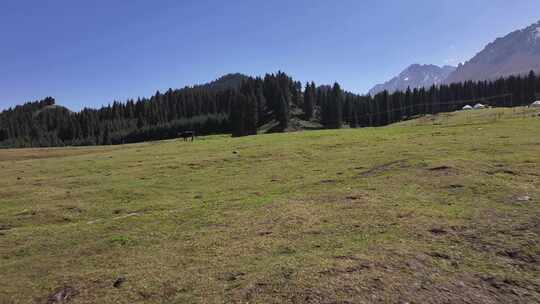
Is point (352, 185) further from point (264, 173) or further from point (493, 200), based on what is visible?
point (264, 173)

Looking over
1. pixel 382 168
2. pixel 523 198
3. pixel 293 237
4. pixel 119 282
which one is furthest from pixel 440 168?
pixel 119 282

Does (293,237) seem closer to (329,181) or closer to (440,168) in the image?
(329,181)

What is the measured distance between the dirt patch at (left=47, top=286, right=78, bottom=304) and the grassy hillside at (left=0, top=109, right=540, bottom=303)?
0.04 m

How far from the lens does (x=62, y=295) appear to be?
916 centimetres

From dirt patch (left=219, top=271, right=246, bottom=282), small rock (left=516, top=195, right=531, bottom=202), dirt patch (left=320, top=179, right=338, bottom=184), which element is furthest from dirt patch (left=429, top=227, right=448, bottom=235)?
dirt patch (left=320, top=179, right=338, bottom=184)

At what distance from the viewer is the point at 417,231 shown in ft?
36.7

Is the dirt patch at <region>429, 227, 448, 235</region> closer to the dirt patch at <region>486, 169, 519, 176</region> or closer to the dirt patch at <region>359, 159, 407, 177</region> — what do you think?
the dirt patch at <region>486, 169, 519, 176</region>

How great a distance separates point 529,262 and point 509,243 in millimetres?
951

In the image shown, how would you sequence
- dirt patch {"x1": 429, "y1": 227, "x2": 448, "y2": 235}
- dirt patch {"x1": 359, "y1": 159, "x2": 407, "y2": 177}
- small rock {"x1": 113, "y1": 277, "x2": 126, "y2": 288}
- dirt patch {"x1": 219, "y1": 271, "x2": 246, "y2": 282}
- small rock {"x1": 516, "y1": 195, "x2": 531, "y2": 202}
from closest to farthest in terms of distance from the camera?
dirt patch {"x1": 219, "y1": 271, "x2": 246, "y2": 282} < small rock {"x1": 113, "y1": 277, "x2": 126, "y2": 288} < dirt patch {"x1": 429, "y1": 227, "x2": 448, "y2": 235} < small rock {"x1": 516, "y1": 195, "x2": 531, "y2": 202} < dirt patch {"x1": 359, "y1": 159, "x2": 407, "y2": 177}

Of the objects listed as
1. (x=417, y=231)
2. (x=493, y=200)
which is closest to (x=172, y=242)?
(x=417, y=231)

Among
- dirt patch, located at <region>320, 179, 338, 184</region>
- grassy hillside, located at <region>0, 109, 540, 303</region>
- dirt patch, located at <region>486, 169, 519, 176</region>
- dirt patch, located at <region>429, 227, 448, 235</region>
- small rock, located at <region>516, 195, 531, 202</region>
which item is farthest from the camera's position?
dirt patch, located at <region>320, 179, 338, 184</region>

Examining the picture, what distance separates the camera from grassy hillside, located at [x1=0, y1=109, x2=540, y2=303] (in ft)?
27.6

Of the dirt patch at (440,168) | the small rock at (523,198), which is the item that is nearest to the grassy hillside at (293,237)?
the small rock at (523,198)

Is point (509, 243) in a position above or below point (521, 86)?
below
